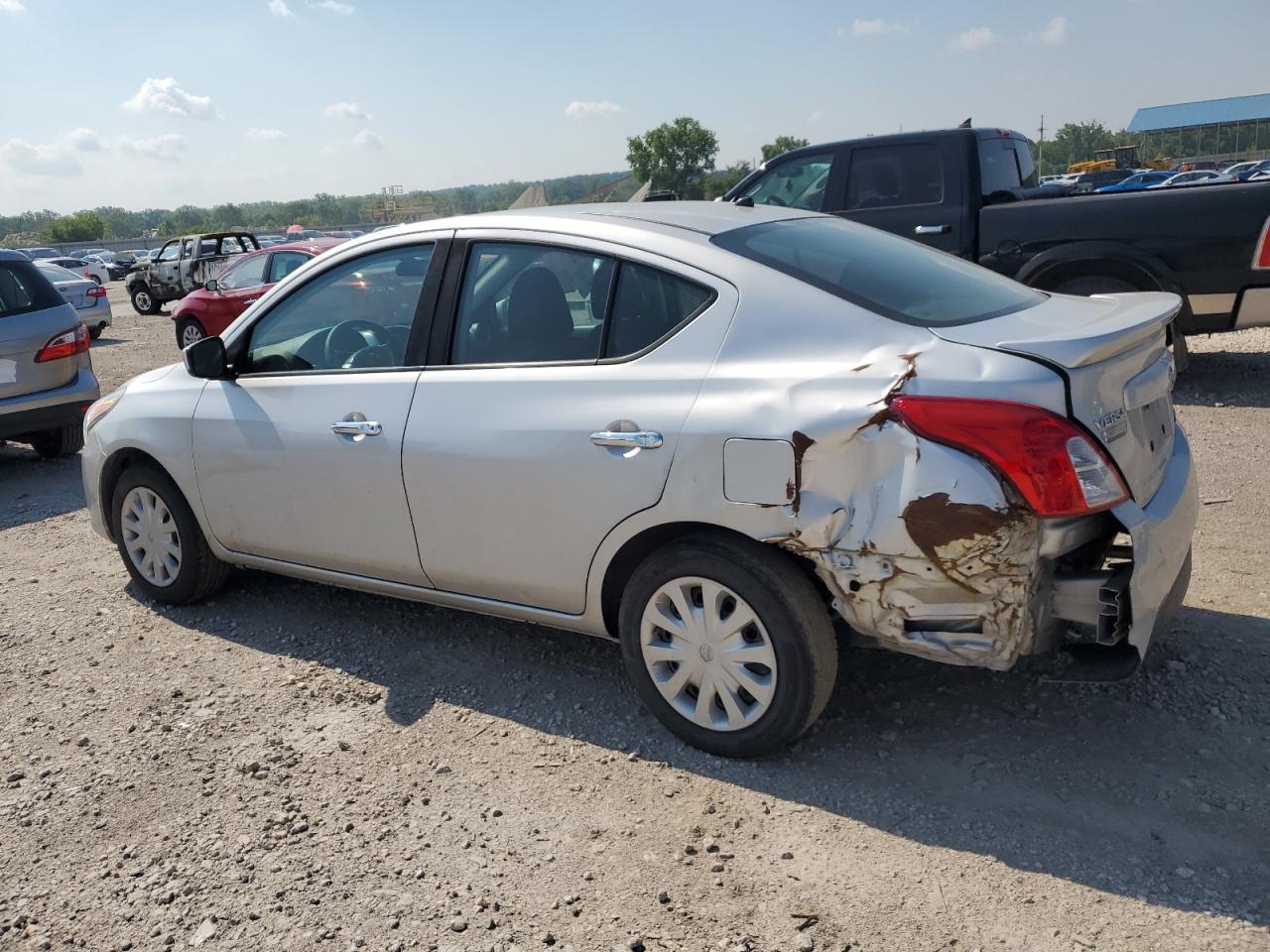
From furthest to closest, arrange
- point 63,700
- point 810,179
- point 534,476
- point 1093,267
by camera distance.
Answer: point 810,179, point 1093,267, point 63,700, point 534,476

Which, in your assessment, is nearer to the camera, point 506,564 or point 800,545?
point 800,545

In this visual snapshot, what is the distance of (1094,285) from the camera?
7.67m

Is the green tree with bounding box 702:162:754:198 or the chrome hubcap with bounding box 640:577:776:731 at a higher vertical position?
the green tree with bounding box 702:162:754:198

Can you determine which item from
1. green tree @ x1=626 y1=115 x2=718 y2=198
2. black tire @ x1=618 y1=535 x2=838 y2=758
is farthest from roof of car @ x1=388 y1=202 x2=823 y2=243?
green tree @ x1=626 y1=115 x2=718 y2=198

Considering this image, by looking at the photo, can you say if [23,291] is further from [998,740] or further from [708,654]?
[998,740]

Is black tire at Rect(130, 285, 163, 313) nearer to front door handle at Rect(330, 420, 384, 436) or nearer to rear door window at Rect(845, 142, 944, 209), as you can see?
rear door window at Rect(845, 142, 944, 209)

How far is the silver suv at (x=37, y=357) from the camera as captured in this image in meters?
7.54

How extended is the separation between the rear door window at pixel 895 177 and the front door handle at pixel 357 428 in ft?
20.6

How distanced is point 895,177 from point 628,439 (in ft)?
21.7

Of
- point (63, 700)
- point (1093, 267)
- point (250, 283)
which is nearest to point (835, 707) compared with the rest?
point (63, 700)

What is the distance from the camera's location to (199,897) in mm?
2873

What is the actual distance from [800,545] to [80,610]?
3.81 m

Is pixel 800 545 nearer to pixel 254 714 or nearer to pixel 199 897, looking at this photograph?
pixel 199 897

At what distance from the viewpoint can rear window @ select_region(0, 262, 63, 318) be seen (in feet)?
25.2
